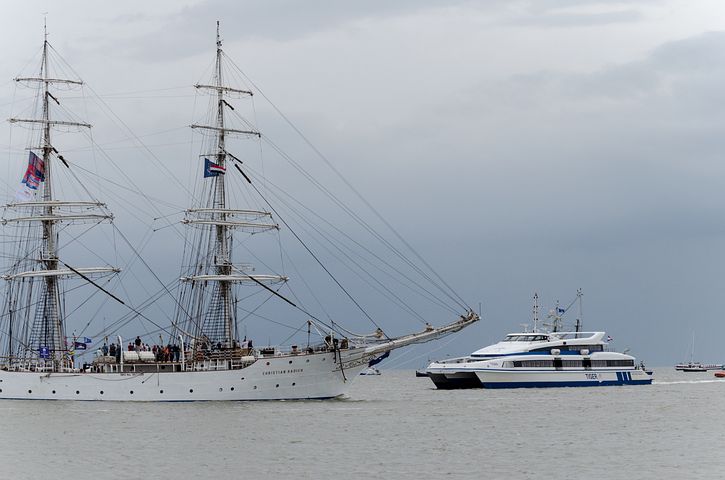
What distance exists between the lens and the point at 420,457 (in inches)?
2576

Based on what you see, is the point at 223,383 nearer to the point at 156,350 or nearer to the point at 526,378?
the point at 156,350

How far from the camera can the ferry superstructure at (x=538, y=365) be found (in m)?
135

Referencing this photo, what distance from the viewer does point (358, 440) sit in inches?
2884

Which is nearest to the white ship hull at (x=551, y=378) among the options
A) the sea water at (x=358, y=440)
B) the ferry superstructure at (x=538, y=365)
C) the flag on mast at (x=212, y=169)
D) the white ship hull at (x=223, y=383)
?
the ferry superstructure at (x=538, y=365)

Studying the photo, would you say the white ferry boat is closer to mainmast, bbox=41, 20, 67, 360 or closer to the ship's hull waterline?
the ship's hull waterline

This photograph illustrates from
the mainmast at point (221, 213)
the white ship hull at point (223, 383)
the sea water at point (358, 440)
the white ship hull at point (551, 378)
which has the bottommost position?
the sea water at point (358, 440)

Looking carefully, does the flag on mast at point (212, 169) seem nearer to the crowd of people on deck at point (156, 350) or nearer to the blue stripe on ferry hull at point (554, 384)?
the crowd of people on deck at point (156, 350)

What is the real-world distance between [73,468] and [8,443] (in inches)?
500

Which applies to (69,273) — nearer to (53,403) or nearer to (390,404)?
(53,403)

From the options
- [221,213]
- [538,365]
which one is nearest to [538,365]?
[538,365]

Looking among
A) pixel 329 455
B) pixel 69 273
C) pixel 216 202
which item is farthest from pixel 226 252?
pixel 329 455

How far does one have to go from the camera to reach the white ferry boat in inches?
5320

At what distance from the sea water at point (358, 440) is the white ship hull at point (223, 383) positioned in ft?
4.35

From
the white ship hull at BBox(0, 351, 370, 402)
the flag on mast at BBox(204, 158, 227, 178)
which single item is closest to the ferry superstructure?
the white ship hull at BBox(0, 351, 370, 402)
